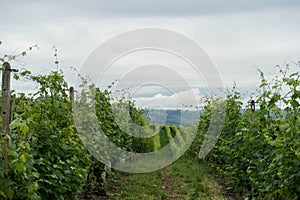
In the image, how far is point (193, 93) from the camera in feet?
43.2

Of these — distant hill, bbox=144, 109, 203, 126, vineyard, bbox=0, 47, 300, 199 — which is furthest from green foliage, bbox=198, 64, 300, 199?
distant hill, bbox=144, 109, 203, 126

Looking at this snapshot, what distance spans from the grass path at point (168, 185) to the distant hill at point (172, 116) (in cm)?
478

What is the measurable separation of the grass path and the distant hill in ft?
15.7

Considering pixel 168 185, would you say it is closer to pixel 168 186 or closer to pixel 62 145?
pixel 168 186

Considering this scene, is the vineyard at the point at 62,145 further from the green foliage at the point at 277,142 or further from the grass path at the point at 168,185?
the grass path at the point at 168,185

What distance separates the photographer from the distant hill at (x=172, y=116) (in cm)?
1784

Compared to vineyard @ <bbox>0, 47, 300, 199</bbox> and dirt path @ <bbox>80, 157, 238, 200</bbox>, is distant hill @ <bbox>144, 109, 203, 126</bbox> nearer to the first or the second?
dirt path @ <bbox>80, 157, 238, 200</bbox>

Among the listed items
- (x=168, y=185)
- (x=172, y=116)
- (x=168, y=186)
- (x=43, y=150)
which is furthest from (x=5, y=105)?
(x=172, y=116)

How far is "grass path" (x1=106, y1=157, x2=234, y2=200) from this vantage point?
8.58 meters

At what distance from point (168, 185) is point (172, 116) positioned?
366 inches

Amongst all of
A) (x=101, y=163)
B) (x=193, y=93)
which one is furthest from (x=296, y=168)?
(x=193, y=93)

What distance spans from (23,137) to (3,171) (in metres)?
0.60

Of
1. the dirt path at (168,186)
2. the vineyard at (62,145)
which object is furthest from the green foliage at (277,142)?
the dirt path at (168,186)

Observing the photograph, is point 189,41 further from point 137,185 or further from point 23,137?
point 23,137
